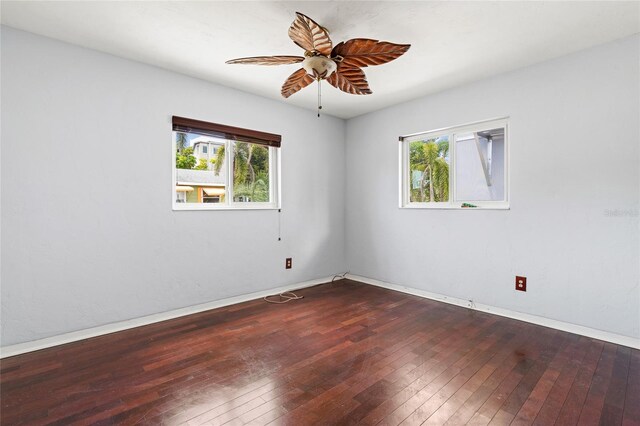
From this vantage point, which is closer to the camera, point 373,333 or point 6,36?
point 6,36

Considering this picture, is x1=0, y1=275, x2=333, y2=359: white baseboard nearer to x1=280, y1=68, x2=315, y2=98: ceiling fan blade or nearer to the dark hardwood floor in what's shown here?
the dark hardwood floor

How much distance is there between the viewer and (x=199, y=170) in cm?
336

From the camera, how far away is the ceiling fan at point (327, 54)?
191 cm

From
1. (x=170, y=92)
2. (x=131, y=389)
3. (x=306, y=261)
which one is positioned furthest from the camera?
(x=306, y=261)

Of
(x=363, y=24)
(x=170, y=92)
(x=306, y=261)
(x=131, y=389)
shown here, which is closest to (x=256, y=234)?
(x=306, y=261)

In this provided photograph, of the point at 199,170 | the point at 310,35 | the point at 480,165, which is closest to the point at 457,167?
the point at 480,165

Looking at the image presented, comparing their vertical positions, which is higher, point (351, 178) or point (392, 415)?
point (351, 178)

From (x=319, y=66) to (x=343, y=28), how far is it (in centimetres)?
38

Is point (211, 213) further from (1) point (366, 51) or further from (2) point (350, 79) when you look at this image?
(1) point (366, 51)

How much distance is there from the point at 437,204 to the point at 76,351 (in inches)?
145

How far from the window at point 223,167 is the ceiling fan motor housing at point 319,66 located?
59.9 inches

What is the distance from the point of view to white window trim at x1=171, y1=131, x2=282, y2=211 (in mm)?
Result: 3098

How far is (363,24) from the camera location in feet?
7.29

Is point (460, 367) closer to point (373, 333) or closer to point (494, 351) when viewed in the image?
point (494, 351)
